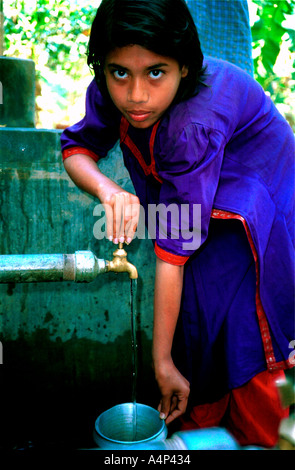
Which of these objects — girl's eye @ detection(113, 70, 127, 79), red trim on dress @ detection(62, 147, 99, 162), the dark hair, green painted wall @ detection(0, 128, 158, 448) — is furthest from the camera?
green painted wall @ detection(0, 128, 158, 448)

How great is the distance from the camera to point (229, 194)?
1537mm

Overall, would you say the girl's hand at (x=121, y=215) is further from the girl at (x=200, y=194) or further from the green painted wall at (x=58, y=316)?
the green painted wall at (x=58, y=316)

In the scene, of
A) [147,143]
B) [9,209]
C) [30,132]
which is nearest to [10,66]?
[30,132]

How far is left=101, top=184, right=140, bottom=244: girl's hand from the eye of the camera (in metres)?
1.41

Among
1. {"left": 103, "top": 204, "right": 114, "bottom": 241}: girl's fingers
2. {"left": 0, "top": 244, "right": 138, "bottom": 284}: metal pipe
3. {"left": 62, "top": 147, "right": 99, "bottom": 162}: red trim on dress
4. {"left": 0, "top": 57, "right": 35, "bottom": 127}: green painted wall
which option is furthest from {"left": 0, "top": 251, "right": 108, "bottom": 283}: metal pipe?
{"left": 0, "top": 57, "right": 35, "bottom": 127}: green painted wall

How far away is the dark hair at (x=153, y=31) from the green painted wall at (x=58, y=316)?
2.88 ft

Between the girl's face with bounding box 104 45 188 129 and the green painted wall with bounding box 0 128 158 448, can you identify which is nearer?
the girl's face with bounding box 104 45 188 129

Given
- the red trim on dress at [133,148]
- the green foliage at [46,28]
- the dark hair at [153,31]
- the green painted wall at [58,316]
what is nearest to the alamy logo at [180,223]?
the red trim on dress at [133,148]

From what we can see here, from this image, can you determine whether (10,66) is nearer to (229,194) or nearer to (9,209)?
(9,209)

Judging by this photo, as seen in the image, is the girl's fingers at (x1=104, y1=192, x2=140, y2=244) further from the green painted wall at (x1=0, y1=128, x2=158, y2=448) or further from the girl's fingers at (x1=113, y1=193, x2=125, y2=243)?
the green painted wall at (x1=0, y1=128, x2=158, y2=448)

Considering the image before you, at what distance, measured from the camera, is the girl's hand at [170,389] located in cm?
156

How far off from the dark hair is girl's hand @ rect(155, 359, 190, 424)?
0.96 metres

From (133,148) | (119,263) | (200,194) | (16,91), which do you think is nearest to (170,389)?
(119,263)
